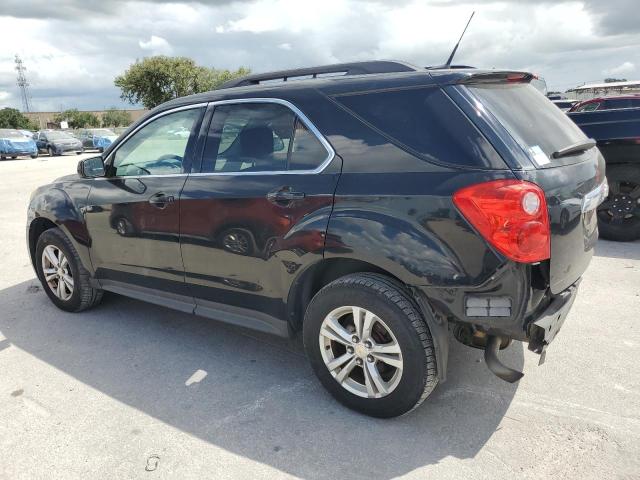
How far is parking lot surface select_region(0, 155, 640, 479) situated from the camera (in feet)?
8.45

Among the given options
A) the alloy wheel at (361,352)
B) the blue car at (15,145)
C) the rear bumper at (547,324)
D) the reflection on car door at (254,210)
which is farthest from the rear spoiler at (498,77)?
the blue car at (15,145)

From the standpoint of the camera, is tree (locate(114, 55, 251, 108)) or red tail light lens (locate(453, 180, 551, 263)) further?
tree (locate(114, 55, 251, 108))

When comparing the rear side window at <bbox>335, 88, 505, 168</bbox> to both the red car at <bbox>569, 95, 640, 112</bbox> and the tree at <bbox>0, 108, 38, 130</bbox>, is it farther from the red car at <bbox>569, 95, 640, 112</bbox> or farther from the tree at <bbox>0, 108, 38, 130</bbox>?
the tree at <bbox>0, 108, 38, 130</bbox>

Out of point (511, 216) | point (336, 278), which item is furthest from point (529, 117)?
point (336, 278)

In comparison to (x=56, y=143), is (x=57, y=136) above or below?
above

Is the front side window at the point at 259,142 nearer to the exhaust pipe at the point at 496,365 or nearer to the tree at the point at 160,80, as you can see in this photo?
the exhaust pipe at the point at 496,365

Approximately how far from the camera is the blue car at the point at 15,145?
2531 cm

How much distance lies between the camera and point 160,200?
3627mm

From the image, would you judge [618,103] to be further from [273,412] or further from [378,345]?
[273,412]

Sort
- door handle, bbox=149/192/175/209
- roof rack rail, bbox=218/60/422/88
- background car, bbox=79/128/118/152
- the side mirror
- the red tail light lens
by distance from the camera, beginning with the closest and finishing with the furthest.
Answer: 1. the red tail light lens
2. roof rack rail, bbox=218/60/422/88
3. door handle, bbox=149/192/175/209
4. the side mirror
5. background car, bbox=79/128/118/152

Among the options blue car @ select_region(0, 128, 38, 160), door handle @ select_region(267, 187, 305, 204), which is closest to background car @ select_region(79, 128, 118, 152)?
blue car @ select_region(0, 128, 38, 160)

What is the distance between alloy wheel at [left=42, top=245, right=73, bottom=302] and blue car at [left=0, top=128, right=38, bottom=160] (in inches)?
968

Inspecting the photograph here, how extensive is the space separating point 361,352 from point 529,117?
1582 millimetres

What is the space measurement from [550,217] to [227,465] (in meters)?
2.00
